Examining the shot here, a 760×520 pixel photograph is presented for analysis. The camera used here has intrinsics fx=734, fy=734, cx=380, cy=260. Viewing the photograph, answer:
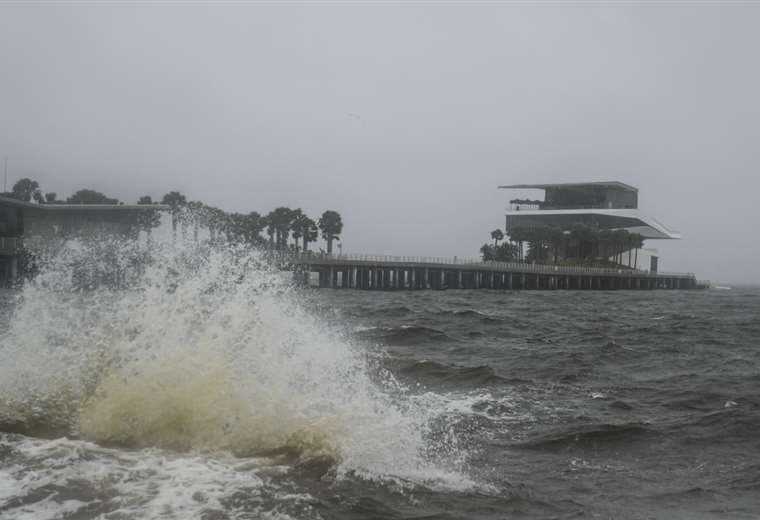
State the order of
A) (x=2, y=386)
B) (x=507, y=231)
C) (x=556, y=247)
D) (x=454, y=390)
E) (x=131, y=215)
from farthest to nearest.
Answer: (x=507, y=231) < (x=556, y=247) < (x=131, y=215) < (x=454, y=390) < (x=2, y=386)

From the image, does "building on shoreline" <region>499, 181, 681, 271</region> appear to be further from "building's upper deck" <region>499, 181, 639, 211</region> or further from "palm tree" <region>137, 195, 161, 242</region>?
"palm tree" <region>137, 195, 161, 242</region>

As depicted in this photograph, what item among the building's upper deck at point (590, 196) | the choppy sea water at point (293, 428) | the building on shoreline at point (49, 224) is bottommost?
the choppy sea water at point (293, 428)

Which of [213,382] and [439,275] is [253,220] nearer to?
[439,275]

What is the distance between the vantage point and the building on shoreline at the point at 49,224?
5622cm

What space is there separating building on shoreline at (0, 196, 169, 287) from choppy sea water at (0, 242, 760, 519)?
162ft

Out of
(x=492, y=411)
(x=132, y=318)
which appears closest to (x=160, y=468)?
(x=132, y=318)

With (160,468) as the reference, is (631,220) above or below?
above

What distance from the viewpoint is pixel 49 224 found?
64.2m

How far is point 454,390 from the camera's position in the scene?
1238 centimetres

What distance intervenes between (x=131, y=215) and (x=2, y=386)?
61.8 metres

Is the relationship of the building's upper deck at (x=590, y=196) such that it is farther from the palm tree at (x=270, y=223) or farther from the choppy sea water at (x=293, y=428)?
the choppy sea water at (x=293, y=428)

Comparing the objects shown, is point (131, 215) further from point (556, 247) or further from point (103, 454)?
point (556, 247)

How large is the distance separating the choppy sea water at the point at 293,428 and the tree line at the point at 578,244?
106266 mm

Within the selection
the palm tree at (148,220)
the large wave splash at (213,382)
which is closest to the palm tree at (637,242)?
the palm tree at (148,220)
